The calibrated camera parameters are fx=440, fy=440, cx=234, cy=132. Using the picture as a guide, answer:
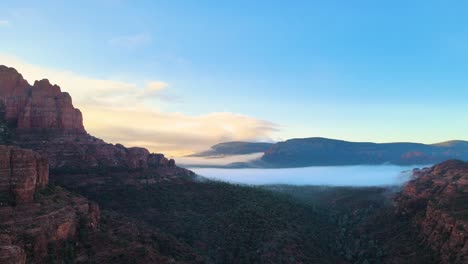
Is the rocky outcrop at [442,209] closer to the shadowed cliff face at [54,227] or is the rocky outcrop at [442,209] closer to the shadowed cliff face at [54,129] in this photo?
the shadowed cliff face at [54,227]

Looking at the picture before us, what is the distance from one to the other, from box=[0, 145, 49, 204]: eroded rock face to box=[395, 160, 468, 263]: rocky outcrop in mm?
104707

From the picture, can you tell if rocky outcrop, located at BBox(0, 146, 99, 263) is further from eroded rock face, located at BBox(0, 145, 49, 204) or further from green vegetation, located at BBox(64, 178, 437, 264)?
green vegetation, located at BBox(64, 178, 437, 264)

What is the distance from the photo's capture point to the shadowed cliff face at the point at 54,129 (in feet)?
501

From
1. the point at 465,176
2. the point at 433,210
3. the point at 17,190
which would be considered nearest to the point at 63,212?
the point at 17,190

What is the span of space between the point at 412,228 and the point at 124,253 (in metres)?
105

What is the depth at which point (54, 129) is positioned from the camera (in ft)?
542

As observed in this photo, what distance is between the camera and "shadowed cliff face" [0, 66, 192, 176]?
153 m

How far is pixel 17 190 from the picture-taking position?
3361 inches

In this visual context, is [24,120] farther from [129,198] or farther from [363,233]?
[363,233]

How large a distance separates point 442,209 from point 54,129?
455 ft

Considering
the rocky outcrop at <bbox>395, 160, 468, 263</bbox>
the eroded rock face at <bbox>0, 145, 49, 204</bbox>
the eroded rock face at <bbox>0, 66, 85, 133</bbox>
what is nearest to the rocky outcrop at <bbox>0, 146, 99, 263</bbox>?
the eroded rock face at <bbox>0, 145, 49, 204</bbox>

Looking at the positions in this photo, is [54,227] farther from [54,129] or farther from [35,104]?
[35,104]

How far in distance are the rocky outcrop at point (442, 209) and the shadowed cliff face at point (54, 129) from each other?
98465mm

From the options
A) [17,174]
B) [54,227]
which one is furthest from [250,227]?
[17,174]
